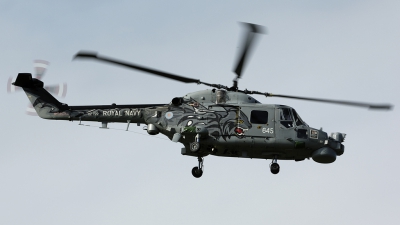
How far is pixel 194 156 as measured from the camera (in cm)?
2734

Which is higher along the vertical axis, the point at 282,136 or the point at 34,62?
the point at 34,62

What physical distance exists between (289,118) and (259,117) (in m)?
1.15

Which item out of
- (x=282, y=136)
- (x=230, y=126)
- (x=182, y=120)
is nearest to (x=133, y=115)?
(x=182, y=120)

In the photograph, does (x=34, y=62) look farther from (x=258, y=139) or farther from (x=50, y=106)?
(x=258, y=139)

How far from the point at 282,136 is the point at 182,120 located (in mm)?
3816

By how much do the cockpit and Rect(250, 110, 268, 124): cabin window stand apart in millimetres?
567

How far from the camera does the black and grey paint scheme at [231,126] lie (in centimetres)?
2623

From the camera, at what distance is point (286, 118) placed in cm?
2664

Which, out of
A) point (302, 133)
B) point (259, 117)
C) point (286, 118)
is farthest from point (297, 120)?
point (259, 117)

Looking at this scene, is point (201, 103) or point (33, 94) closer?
point (201, 103)

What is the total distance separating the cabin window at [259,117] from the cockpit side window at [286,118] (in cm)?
60

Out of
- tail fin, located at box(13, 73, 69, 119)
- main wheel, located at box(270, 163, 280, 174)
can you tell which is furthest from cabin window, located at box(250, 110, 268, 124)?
tail fin, located at box(13, 73, 69, 119)

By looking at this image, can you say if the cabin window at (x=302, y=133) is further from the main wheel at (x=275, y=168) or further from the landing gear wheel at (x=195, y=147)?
the landing gear wheel at (x=195, y=147)

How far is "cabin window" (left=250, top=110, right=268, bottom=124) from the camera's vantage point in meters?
26.5
